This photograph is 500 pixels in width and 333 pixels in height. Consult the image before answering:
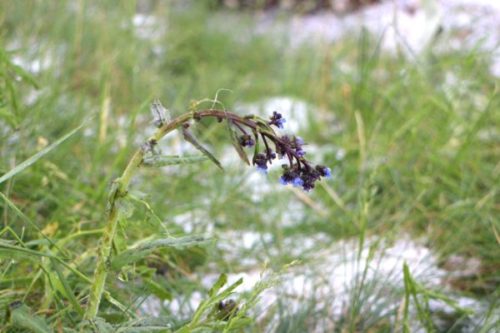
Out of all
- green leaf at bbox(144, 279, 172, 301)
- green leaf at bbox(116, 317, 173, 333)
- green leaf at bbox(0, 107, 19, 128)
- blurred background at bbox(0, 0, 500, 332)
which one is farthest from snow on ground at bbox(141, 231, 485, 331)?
green leaf at bbox(0, 107, 19, 128)

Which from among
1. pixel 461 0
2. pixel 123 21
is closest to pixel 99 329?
pixel 123 21

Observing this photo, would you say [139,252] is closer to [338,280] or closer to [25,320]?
[25,320]

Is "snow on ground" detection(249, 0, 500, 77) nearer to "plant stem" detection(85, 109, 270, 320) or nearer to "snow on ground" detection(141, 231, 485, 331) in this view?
"snow on ground" detection(141, 231, 485, 331)

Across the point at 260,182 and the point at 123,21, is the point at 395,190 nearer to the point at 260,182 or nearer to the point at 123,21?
the point at 260,182

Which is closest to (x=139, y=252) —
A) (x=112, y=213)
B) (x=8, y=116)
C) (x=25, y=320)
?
(x=112, y=213)

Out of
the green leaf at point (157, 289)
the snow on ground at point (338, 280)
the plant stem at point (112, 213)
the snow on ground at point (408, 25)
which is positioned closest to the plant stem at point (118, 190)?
the plant stem at point (112, 213)
